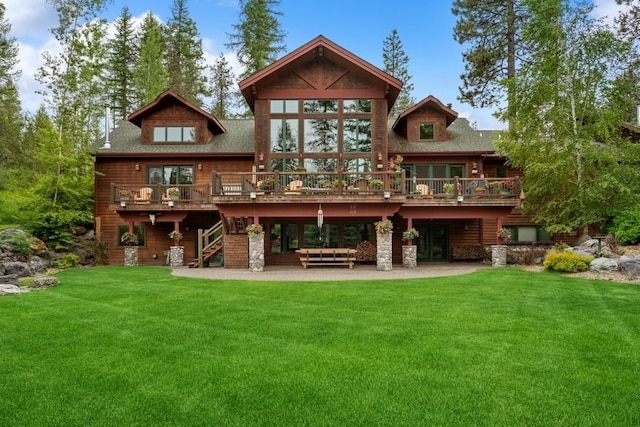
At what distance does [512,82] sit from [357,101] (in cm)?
659

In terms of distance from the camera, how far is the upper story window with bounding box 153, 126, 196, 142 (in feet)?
69.5

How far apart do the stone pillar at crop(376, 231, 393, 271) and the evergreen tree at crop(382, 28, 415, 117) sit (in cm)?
2245

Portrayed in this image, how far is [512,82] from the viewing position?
1822 cm

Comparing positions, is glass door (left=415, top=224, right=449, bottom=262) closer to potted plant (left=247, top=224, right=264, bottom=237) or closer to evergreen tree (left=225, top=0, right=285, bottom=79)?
potted plant (left=247, top=224, right=264, bottom=237)

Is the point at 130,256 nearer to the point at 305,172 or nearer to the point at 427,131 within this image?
the point at 305,172

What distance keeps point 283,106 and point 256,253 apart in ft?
22.6

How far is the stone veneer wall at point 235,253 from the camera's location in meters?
17.2

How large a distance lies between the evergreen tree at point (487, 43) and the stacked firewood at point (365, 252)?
47.0 feet

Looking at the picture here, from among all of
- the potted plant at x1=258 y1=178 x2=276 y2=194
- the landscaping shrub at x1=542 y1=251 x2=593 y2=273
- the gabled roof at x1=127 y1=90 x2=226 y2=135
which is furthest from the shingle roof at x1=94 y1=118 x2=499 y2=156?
the landscaping shrub at x1=542 y1=251 x2=593 y2=273

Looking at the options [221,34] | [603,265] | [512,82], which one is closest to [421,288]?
[603,265]

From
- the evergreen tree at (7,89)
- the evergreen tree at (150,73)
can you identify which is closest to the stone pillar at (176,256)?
the evergreen tree at (150,73)

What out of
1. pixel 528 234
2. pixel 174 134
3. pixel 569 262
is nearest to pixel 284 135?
pixel 174 134

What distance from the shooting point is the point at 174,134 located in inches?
834

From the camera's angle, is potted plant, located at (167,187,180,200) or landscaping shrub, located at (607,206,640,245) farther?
potted plant, located at (167,187,180,200)
